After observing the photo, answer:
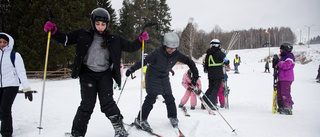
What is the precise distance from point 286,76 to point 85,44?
16.3 feet

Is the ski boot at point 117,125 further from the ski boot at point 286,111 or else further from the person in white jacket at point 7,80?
the ski boot at point 286,111

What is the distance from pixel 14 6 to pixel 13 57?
18.8 m

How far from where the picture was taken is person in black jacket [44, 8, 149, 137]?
8.69 feet

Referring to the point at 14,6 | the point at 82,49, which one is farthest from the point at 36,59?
the point at 82,49

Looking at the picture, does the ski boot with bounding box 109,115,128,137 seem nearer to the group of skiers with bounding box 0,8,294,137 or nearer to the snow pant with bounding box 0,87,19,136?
the group of skiers with bounding box 0,8,294,137

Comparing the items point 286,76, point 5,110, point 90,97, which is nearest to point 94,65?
point 90,97

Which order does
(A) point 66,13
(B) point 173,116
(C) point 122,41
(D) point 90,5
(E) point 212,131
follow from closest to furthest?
(C) point 122,41
(E) point 212,131
(B) point 173,116
(A) point 66,13
(D) point 90,5

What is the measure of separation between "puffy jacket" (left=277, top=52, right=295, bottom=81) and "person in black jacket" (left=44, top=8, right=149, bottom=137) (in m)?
4.29

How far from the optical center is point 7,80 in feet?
10.2

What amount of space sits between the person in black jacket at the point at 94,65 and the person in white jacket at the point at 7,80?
136cm

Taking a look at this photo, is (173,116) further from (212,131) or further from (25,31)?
(25,31)

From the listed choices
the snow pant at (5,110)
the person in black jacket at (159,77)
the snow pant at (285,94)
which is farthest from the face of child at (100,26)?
the snow pant at (285,94)

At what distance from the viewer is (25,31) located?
16766mm

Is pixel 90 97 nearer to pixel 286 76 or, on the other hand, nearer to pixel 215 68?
pixel 215 68
